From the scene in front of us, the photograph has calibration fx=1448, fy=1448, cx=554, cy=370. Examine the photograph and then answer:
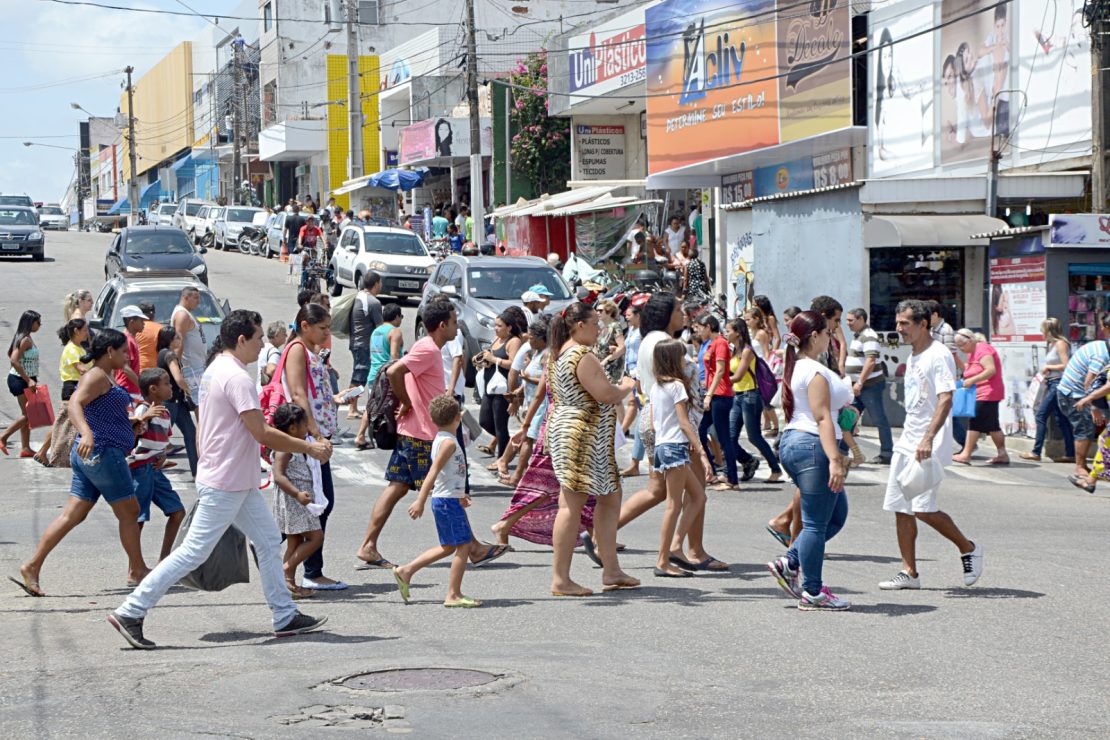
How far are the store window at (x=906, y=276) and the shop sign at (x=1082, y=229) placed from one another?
363 centimetres

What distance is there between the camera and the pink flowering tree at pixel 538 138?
141 feet

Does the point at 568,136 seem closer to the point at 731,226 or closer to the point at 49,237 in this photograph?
the point at 731,226

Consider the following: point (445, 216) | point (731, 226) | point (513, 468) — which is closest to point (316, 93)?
point (445, 216)

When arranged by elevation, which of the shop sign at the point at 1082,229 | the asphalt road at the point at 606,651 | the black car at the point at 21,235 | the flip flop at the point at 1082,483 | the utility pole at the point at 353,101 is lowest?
the flip flop at the point at 1082,483

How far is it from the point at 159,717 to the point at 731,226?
2113 centimetres

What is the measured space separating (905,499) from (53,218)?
218 feet

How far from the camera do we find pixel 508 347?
14.4m

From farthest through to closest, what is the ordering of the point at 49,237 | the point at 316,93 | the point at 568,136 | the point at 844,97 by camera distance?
the point at 316,93 → the point at 49,237 → the point at 568,136 → the point at 844,97

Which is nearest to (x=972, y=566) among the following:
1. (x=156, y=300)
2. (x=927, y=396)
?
(x=927, y=396)

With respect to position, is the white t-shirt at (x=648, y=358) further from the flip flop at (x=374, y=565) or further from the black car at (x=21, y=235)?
the black car at (x=21, y=235)

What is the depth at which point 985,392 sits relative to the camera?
16.4 metres

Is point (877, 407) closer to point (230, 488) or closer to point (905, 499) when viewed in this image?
point (905, 499)

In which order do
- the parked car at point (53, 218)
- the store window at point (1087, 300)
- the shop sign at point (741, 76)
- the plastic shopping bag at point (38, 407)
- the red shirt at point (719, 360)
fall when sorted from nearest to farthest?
the red shirt at point (719, 360) → the plastic shopping bag at point (38, 407) → the store window at point (1087, 300) → the shop sign at point (741, 76) → the parked car at point (53, 218)

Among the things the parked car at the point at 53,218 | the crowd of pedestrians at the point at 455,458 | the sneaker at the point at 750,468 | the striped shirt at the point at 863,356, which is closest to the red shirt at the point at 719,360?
the sneaker at the point at 750,468
